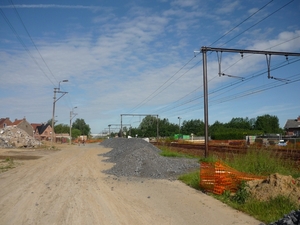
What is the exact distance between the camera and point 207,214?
8.27 m

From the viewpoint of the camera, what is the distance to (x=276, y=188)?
881 centimetres

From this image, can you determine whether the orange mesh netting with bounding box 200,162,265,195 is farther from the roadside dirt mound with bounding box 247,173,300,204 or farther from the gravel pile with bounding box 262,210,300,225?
the gravel pile with bounding box 262,210,300,225

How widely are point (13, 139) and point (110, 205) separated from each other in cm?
4933

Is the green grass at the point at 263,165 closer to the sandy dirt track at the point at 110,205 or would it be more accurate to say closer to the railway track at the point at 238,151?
the railway track at the point at 238,151

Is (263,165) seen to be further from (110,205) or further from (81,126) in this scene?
(81,126)

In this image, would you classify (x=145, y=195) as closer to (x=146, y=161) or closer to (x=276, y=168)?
(x=276, y=168)

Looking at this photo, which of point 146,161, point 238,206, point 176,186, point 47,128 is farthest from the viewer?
point 47,128

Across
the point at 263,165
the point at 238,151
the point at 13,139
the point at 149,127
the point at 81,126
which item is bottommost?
the point at 263,165

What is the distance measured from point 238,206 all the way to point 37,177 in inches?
417

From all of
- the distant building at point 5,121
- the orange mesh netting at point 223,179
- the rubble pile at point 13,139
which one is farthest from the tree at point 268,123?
the orange mesh netting at point 223,179

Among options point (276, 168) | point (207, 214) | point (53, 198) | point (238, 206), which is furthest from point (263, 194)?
point (53, 198)

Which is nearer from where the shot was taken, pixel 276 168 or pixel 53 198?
pixel 53 198

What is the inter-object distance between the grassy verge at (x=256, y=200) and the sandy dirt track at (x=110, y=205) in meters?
0.34

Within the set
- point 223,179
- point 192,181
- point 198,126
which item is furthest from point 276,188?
point 198,126
